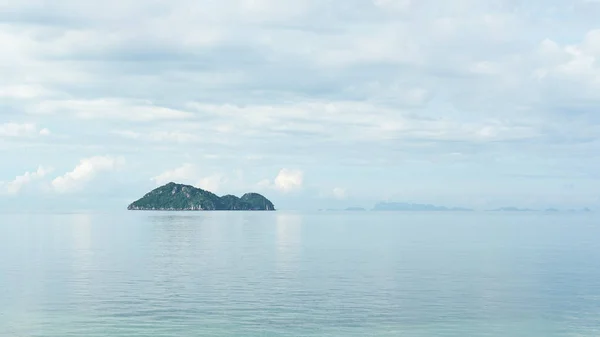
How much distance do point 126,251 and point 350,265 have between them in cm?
5844

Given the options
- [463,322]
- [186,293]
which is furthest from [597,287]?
[186,293]

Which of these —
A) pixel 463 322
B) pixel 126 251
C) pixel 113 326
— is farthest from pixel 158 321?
pixel 126 251

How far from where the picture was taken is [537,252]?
153 meters

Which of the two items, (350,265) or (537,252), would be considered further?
(537,252)

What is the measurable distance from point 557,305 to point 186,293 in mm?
44889

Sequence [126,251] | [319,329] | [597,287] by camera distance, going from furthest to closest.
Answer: [126,251], [597,287], [319,329]

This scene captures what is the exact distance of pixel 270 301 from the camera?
253 ft

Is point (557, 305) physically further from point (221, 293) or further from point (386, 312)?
point (221, 293)

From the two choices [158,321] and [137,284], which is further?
[137,284]

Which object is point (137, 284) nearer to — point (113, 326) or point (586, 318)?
point (113, 326)

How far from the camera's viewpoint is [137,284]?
3622 inches

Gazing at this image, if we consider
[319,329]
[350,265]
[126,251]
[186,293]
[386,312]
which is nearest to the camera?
[319,329]

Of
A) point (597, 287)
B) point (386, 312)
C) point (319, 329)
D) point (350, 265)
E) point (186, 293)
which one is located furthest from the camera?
point (350, 265)

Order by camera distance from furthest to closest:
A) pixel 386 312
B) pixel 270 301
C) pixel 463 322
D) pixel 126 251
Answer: pixel 126 251, pixel 270 301, pixel 386 312, pixel 463 322
